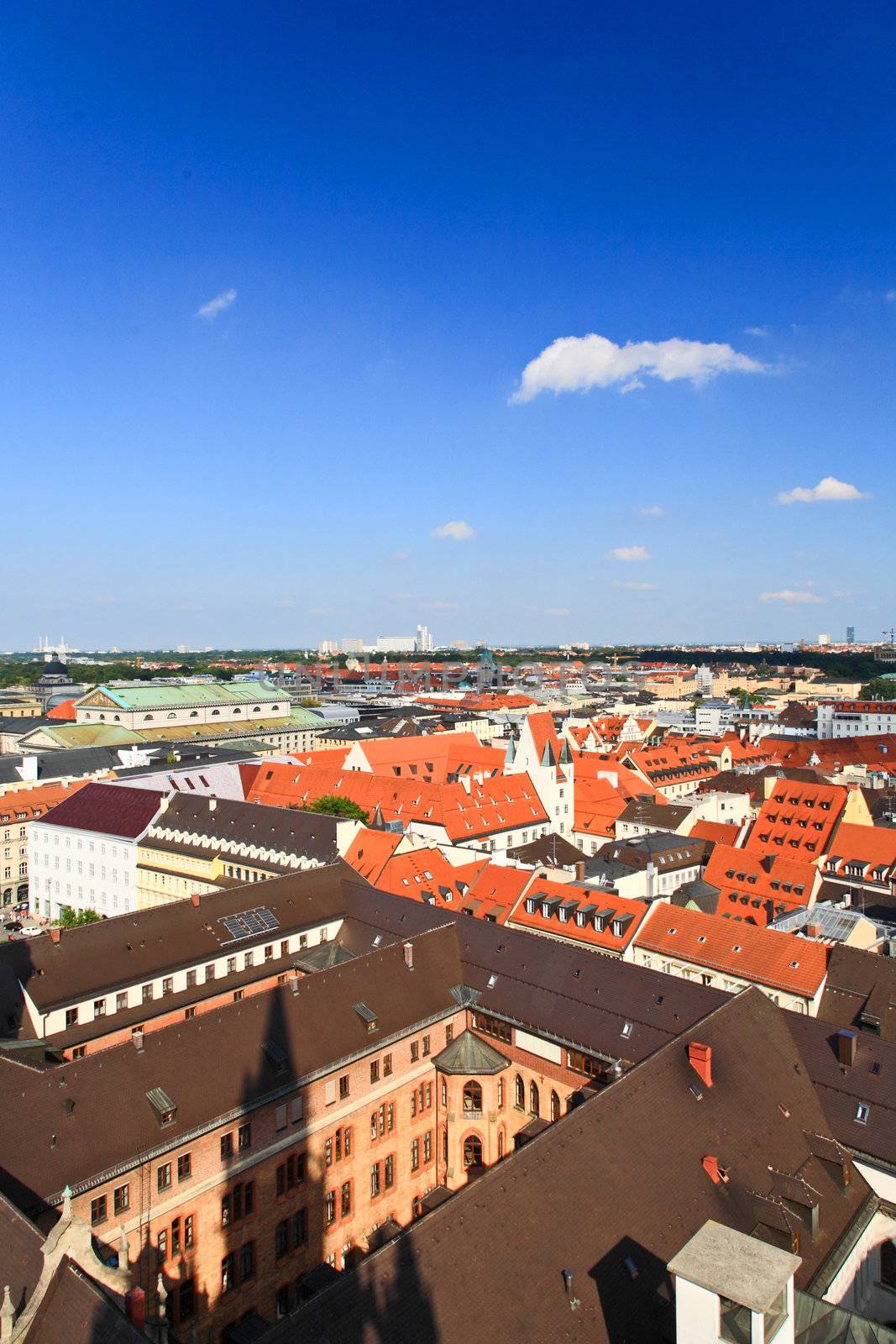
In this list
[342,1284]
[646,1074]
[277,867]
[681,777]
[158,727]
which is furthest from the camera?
[158,727]

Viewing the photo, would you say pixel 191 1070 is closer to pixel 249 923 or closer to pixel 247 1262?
pixel 247 1262

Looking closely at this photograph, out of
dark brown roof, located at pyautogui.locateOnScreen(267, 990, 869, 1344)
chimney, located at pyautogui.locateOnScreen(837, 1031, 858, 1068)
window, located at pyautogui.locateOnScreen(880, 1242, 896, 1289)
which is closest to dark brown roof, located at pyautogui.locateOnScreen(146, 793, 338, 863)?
chimney, located at pyautogui.locateOnScreen(837, 1031, 858, 1068)

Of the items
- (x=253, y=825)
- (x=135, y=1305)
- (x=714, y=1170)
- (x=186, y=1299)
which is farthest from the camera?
(x=253, y=825)

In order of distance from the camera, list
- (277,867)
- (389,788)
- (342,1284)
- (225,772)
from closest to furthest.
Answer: (342,1284)
(277,867)
(389,788)
(225,772)

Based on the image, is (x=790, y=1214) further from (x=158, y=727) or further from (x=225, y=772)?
(x=158, y=727)

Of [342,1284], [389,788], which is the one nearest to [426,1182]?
[342,1284]

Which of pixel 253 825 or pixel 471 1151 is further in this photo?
pixel 253 825

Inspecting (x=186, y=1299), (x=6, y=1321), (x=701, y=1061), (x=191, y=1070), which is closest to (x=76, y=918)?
(x=191, y=1070)

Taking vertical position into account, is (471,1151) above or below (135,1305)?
below
